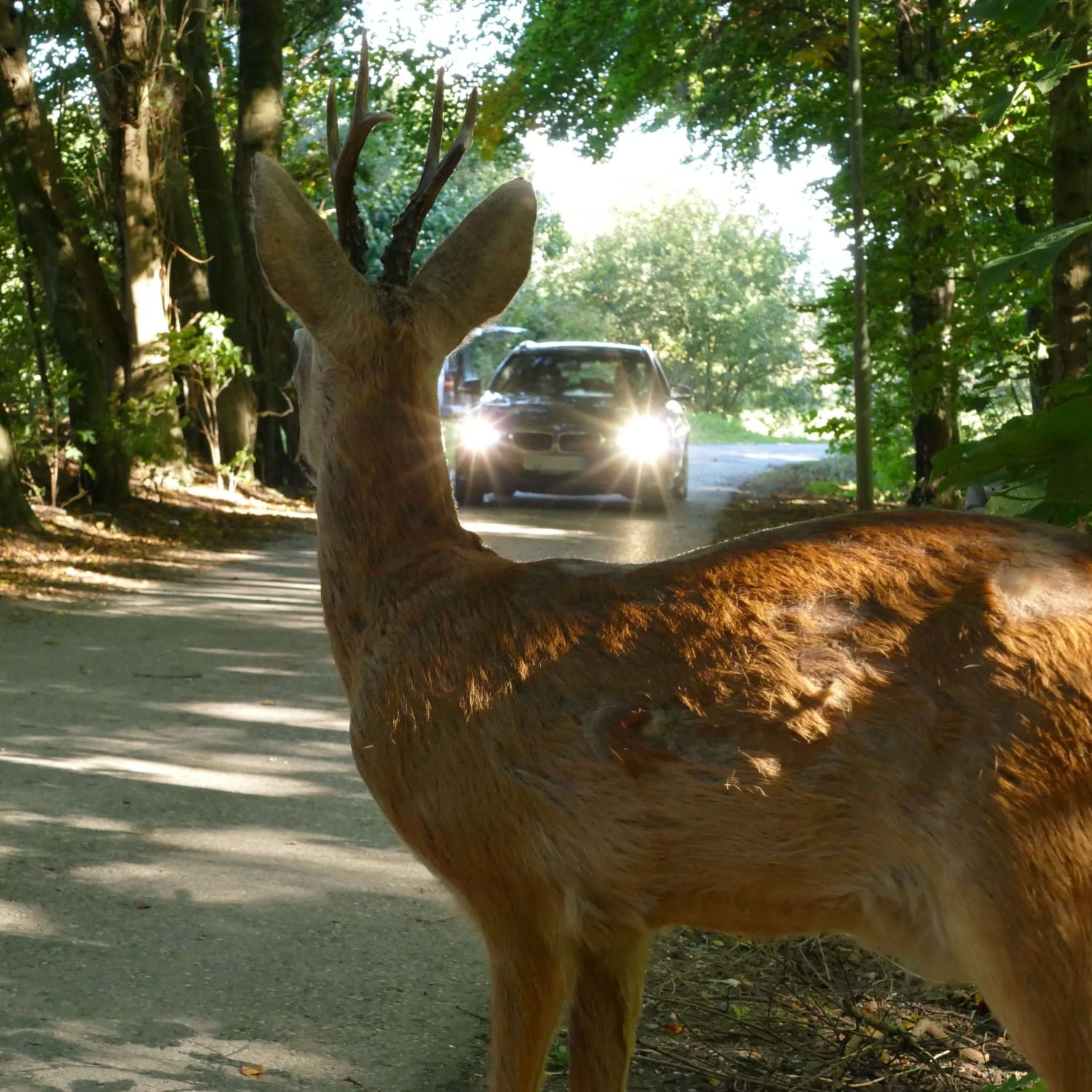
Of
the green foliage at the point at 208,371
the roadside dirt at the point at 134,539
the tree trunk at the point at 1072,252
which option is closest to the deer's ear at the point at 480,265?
the tree trunk at the point at 1072,252

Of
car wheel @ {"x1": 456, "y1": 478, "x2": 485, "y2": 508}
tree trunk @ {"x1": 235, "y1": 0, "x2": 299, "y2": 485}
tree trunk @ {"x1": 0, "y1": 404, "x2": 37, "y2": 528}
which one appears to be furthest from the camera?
car wheel @ {"x1": 456, "y1": 478, "x2": 485, "y2": 508}

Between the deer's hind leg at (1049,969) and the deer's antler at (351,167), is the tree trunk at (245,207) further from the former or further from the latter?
the deer's hind leg at (1049,969)

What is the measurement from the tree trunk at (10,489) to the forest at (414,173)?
29 mm

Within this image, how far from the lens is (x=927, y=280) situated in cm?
1348

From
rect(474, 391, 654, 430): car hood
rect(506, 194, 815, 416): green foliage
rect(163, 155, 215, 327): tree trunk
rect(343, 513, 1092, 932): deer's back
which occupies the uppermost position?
rect(506, 194, 815, 416): green foliage

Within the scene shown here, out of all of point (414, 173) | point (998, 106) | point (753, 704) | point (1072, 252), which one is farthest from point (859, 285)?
point (414, 173)

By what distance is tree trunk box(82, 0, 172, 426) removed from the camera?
48.6 ft

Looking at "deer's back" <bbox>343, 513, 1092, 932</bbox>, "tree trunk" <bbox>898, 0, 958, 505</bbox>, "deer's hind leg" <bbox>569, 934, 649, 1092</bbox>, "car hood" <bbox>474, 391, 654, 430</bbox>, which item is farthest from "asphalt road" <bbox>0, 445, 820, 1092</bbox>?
"car hood" <bbox>474, 391, 654, 430</bbox>

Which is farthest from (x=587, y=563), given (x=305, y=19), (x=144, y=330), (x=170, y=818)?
(x=305, y=19)

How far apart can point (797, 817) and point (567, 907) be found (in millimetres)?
466

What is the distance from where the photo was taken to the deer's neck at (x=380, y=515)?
3189 mm

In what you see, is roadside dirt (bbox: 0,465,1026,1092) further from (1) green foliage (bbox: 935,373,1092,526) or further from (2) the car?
(2) the car

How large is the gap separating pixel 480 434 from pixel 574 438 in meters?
1.16

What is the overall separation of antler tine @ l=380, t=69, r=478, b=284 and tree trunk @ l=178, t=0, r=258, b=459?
1441 centimetres
